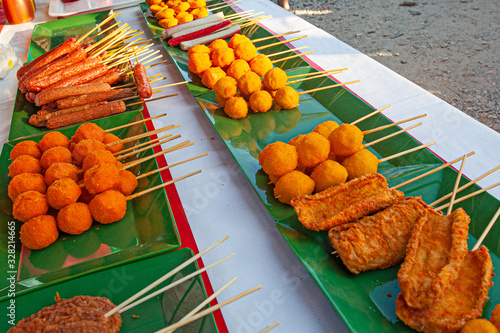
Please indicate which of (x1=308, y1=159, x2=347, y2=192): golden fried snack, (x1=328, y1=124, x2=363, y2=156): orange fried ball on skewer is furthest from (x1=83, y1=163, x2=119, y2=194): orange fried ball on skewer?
(x1=328, y1=124, x2=363, y2=156): orange fried ball on skewer

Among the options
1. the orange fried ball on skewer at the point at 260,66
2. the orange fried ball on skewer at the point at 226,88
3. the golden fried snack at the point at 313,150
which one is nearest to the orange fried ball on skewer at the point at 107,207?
the golden fried snack at the point at 313,150

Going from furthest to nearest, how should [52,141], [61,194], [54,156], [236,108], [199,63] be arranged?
[199,63] → [236,108] → [52,141] → [54,156] → [61,194]

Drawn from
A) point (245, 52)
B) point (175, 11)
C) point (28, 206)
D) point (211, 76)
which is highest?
point (175, 11)

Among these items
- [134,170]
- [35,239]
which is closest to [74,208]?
[35,239]

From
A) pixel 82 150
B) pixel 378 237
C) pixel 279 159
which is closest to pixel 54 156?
pixel 82 150

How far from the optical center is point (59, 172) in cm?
187

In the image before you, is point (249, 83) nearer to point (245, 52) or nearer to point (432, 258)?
point (245, 52)

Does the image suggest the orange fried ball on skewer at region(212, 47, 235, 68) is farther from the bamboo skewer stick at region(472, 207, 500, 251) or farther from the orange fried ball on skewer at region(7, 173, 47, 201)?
the bamboo skewer stick at region(472, 207, 500, 251)

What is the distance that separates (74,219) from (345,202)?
1355 millimetres

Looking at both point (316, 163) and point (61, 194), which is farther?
point (316, 163)

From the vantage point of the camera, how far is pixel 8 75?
327 centimetres

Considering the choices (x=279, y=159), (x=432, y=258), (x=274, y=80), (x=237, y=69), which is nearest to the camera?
(x=432, y=258)

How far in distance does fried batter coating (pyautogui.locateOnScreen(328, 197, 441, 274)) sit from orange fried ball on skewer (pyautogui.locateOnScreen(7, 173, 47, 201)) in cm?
155

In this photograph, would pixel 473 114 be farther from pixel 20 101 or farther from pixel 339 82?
pixel 20 101
